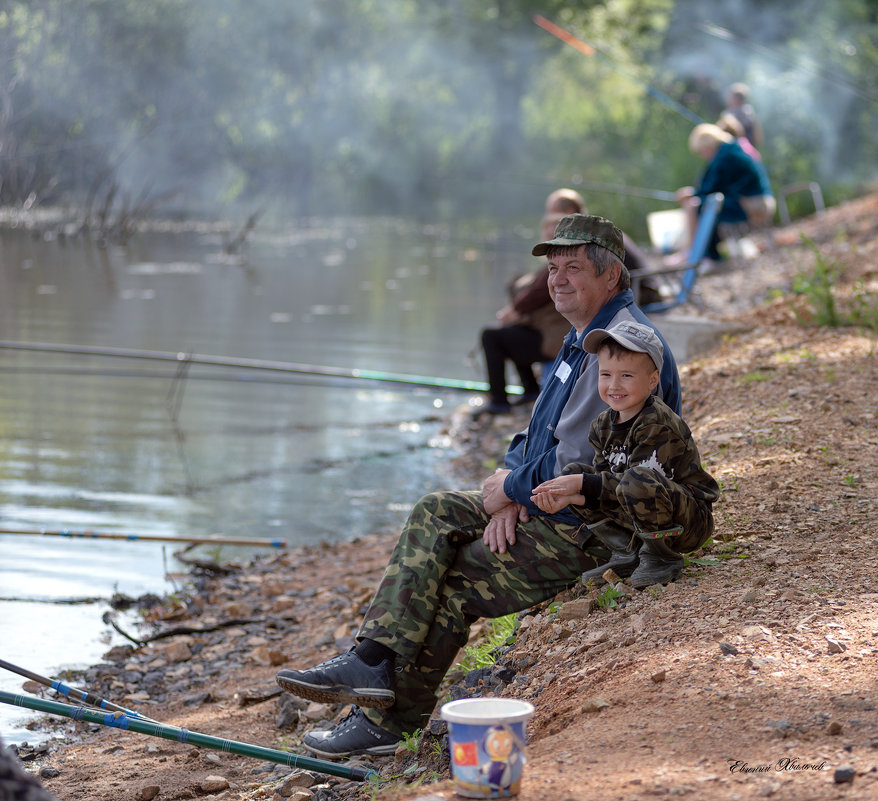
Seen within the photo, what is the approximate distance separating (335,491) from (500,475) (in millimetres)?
3881

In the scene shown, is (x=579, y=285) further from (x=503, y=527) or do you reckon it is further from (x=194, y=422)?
(x=194, y=422)

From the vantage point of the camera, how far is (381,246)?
81.8ft

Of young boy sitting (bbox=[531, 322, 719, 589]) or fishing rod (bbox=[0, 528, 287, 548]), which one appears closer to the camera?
young boy sitting (bbox=[531, 322, 719, 589])

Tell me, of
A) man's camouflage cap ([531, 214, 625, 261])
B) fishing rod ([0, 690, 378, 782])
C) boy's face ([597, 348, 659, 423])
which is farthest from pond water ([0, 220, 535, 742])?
man's camouflage cap ([531, 214, 625, 261])

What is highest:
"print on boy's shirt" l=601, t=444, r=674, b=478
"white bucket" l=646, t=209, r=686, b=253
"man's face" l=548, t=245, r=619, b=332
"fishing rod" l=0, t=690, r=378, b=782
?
"white bucket" l=646, t=209, r=686, b=253

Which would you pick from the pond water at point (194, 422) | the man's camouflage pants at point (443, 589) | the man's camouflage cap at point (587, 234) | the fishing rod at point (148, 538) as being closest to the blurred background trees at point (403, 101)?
the pond water at point (194, 422)

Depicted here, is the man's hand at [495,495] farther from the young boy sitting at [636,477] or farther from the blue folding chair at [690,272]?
the blue folding chair at [690,272]

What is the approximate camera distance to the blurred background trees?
22.3 metres

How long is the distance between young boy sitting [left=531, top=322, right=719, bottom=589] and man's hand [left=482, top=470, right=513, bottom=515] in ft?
0.51

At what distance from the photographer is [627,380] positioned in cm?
338

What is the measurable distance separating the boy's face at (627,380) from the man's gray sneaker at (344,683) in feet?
3.50

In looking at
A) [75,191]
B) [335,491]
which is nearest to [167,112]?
[75,191]

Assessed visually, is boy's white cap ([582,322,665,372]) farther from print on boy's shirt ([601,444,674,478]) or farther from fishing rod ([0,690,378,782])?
fishing rod ([0,690,378,782])

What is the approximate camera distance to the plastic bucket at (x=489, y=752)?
252cm
